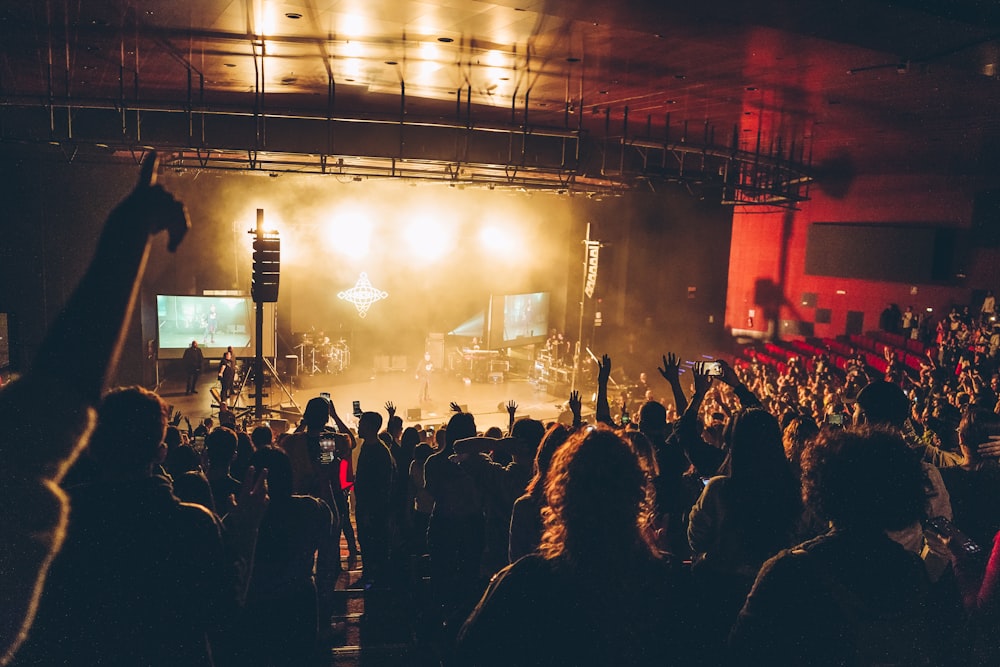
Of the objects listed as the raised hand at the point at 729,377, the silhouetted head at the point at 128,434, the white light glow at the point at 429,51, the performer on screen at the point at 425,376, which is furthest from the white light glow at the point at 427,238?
the silhouetted head at the point at 128,434

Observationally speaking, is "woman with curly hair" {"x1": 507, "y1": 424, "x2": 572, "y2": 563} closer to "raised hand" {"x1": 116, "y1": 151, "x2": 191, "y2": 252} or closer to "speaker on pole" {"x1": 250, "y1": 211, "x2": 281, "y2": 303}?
Answer: "raised hand" {"x1": 116, "y1": 151, "x2": 191, "y2": 252}

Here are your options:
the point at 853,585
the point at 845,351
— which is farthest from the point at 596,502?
the point at 845,351

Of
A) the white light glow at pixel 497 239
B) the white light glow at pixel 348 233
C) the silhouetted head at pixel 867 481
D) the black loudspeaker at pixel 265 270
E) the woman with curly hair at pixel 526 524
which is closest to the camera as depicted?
the silhouetted head at pixel 867 481

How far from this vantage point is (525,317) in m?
18.2

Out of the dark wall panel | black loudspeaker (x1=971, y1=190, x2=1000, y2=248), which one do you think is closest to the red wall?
black loudspeaker (x1=971, y1=190, x2=1000, y2=248)

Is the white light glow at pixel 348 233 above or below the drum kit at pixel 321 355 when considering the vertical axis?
above

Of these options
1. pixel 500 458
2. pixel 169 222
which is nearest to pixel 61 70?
pixel 500 458

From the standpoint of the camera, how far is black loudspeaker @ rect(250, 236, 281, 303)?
26.5 feet

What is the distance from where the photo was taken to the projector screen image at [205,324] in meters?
14.0

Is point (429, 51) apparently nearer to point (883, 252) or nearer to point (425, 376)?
point (425, 376)

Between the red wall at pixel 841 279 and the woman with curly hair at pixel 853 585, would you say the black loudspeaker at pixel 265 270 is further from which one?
the red wall at pixel 841 279

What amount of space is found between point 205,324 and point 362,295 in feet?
14.8

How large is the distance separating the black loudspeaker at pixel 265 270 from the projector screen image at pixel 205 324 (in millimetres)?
6774

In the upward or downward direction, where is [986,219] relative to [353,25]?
downward
